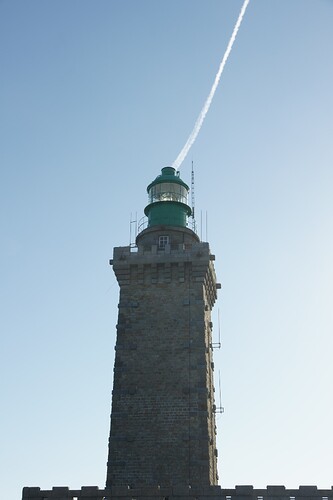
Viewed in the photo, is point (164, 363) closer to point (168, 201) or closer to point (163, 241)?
point (163, 241)

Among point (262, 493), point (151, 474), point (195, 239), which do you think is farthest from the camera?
point (195, 239)

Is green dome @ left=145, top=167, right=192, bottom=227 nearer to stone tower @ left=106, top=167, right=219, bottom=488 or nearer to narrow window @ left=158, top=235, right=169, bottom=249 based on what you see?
stone tower @ left=106, top=167, right=219, bottom=488

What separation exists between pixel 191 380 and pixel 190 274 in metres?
4.64

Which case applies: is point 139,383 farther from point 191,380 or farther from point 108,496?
point 108,496

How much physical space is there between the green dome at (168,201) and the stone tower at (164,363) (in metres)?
0.08

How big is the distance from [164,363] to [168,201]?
812cm

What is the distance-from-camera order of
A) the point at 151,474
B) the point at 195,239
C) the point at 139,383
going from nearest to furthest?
the point at 151,474 < the point at 139,383 < the point at 195,239

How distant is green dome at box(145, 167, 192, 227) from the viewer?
32.4 metres

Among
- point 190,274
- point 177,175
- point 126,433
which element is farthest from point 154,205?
point 126,433

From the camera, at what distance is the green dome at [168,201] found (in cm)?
3238

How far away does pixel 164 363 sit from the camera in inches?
1113

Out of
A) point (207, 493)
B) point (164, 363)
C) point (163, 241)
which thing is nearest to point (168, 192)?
point (163, 241)

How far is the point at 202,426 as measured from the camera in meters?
26.7

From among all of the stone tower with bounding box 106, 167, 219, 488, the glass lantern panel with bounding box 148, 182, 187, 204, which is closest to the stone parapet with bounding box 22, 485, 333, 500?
the stone tower with bounding box 106, 167, 219, 488
